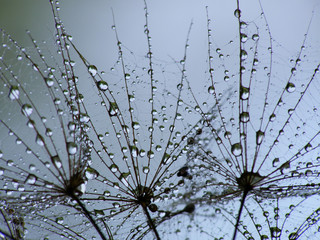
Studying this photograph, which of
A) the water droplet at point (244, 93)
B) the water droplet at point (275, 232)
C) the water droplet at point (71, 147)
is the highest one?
the water droplet at point (244, 93)

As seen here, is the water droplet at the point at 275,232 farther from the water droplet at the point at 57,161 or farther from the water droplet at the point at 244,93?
the water droplet at the point at 57,161

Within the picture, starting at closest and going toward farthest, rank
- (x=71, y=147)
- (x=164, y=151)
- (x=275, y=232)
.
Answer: (x=71, y=147)
(x=275, y=232)
(x=164, y=151)

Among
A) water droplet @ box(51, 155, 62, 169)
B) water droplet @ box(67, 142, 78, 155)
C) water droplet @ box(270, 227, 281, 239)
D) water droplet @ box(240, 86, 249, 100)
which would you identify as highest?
water droplet @ box(240, 86, 249, 100)

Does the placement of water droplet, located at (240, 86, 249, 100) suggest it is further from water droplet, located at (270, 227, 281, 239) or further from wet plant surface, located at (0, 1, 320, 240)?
water droplet, located at (270, 227, 281, 239)

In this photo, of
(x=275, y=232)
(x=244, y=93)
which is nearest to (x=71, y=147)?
(x=244, y=93)

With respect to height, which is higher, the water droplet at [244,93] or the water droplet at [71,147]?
the water droplet at [244,93]

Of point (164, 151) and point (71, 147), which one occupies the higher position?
point (164, 151)

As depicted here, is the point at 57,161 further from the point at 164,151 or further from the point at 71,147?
the point at 164,151

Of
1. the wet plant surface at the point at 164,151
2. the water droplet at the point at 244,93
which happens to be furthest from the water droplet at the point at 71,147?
the water droplet at the point at 244,93

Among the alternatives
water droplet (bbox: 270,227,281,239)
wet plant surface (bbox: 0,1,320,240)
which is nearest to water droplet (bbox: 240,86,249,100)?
wet plant surface (bbox: 0,1,320,240)
